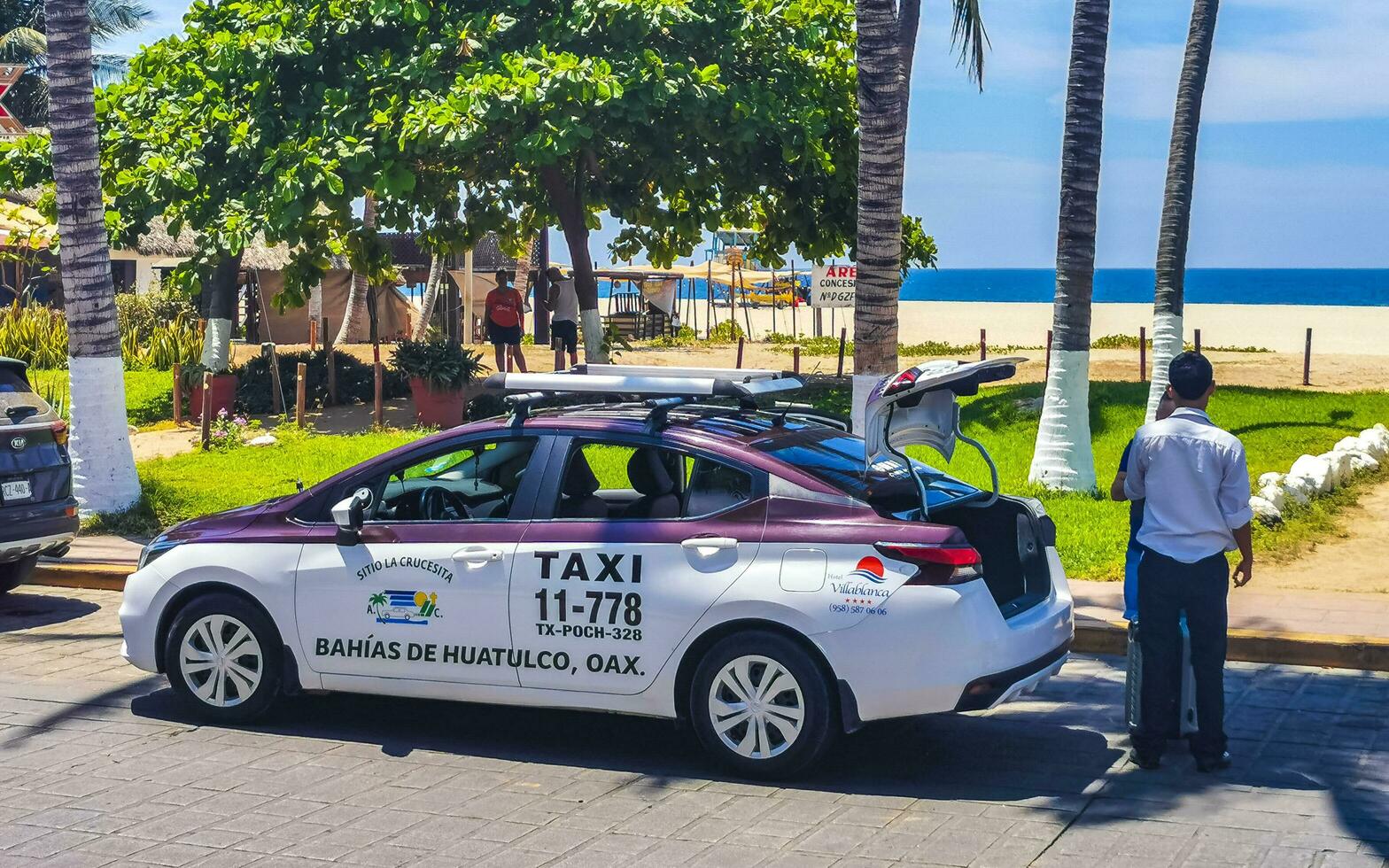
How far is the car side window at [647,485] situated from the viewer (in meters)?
6.46

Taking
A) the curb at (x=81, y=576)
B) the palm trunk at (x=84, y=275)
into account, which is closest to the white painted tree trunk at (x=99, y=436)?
the palm trunk at (x=84, y=275)

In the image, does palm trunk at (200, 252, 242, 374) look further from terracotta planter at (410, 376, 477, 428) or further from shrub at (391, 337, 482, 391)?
terracotta planter at (410, 376, 477, 428)

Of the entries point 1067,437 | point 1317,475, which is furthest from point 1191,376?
point 1317,475

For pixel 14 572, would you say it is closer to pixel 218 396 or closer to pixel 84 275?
pixel 84 275

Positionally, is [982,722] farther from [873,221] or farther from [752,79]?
[752,79]

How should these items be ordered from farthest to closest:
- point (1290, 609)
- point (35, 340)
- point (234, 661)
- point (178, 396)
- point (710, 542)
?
point (35, 340)
point (178, 396)
point (1290, 609)
point (234, 661)
point (710, 542)

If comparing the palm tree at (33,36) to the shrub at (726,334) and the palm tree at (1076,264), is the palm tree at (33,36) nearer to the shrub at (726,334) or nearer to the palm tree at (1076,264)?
the shrub at (726,334)

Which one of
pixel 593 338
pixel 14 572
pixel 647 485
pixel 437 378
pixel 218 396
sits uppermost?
pixel 593 338

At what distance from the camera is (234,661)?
721 centimetres

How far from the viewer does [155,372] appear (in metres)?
23.8

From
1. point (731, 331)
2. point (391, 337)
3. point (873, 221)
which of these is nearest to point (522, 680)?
point (873, 221)

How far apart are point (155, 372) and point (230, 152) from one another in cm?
667

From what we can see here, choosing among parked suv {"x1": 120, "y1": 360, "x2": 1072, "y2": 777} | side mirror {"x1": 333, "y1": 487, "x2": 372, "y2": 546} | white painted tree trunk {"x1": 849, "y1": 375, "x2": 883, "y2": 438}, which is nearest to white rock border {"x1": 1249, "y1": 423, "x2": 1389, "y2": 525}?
white painted tree trunk {"x1": 849, "y1": 375, "x2": 883, "y2": 438}

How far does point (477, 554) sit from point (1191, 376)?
3.19 meters
